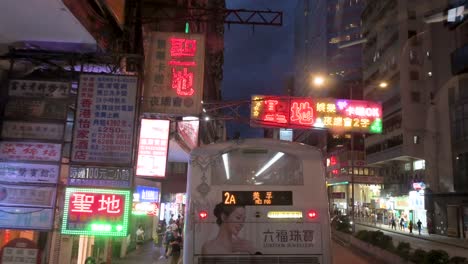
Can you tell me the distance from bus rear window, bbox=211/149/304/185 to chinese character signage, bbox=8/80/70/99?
3.89 m

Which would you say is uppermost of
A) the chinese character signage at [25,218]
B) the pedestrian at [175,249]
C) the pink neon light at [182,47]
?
the pink neon light at [182,47]

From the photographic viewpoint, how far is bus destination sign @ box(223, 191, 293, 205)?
28.6 feet

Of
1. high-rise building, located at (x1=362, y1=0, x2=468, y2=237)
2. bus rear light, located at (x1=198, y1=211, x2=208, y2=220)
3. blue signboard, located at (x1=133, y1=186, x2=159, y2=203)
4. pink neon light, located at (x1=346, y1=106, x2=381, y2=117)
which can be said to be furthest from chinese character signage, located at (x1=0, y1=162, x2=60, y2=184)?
high-rise building, located at (x1=362, y1=0, x2=468, y2=237)

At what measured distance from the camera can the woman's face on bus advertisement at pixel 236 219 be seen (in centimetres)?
868

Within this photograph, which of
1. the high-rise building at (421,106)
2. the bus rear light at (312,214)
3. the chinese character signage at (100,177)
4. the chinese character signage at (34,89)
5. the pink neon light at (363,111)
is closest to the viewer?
the bus rear light at (312,214)

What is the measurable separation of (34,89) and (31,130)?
93cm

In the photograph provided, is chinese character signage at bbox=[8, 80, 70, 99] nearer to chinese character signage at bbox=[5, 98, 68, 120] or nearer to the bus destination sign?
chinese character signage at bbox=[5, 98, 68, 120]

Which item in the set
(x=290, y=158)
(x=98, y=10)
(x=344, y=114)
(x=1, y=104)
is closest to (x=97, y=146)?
(x=1, y=104)

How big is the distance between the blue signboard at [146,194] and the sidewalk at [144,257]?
277 centimetres

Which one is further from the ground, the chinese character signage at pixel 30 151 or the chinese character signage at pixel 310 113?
the chinese character signage at pixel 310 113

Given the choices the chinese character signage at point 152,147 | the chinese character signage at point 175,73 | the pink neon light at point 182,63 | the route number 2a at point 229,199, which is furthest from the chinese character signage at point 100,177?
the chinese character signage at point 152,147

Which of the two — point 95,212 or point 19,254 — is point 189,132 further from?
point 19,254

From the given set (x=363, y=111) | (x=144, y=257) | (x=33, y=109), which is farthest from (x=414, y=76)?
(x=33, y=109)

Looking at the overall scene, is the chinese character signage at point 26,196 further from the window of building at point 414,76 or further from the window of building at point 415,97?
the window of building at point 414,76
